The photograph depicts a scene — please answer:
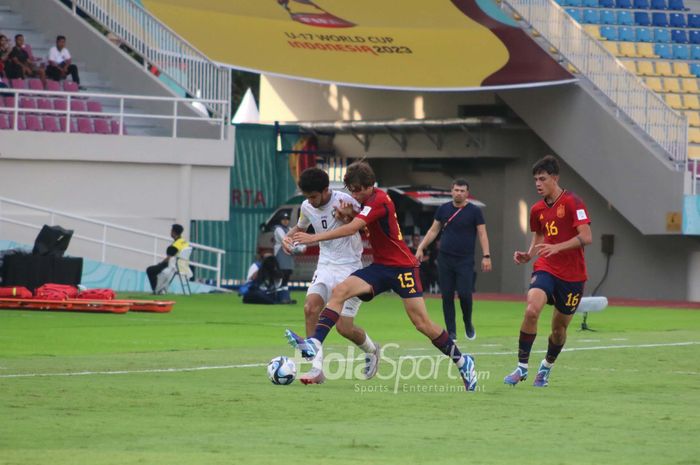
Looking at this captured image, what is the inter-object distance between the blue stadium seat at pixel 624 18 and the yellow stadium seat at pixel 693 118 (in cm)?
408

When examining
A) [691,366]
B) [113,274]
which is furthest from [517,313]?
[691,366]

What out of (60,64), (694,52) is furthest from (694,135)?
(60,64)

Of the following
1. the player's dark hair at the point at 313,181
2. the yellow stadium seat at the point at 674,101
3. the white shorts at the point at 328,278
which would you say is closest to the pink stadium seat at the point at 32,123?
the yellow stadium seat at the point at 674,101

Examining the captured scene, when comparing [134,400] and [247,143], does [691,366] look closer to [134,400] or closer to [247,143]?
[134,400]

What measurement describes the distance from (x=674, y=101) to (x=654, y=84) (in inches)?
28.7

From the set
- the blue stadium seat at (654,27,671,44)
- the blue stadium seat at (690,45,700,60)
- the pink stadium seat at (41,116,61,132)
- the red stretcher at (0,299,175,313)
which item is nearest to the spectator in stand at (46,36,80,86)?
the pink stadium seat at (41,116,61,132)

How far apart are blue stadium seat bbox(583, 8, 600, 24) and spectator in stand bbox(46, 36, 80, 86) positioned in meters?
14.5

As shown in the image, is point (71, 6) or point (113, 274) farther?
point (71, 6)

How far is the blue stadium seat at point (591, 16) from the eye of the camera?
138 feet

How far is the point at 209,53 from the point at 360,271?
24.4 meters

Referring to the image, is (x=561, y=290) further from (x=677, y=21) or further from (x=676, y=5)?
(x=676, y=5)

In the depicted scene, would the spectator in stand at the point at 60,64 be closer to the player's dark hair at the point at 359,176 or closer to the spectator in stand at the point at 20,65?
the spectator in stand at the point at 20,65

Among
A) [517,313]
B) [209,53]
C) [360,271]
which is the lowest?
[517,313]

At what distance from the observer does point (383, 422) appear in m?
10.5
